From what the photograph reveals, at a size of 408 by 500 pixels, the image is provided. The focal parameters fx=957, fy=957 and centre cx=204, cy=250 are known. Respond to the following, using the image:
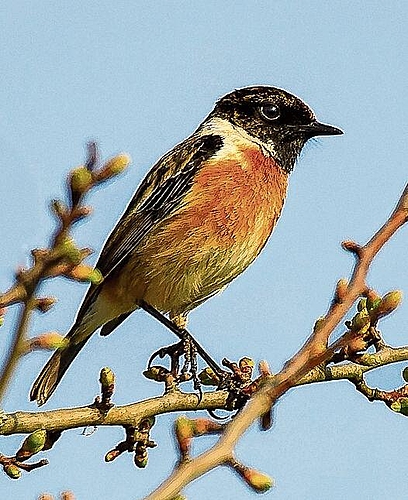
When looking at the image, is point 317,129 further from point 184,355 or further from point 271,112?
point 184,355

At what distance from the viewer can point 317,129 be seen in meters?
6.87

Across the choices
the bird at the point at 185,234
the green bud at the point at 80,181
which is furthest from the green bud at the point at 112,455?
the green bud at the point at 80,181

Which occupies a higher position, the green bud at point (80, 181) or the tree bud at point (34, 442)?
the green bud at point (80, 181)

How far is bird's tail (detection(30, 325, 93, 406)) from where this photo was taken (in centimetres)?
575

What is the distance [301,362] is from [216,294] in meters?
4.48

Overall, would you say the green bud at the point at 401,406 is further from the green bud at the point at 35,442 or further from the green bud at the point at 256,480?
the green bud at the point at 256,480

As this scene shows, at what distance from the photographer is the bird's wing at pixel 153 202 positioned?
246 inches

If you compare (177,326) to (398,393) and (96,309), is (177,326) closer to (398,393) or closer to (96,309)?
(96,309)

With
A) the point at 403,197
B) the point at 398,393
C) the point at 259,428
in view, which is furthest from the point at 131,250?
the point at 403,197

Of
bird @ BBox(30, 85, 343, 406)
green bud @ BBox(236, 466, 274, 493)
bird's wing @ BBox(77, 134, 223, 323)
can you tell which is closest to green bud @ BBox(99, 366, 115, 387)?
green bud @ BBox(236, 466, 274, 493)

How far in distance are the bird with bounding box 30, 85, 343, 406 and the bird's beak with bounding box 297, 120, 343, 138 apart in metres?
0.01

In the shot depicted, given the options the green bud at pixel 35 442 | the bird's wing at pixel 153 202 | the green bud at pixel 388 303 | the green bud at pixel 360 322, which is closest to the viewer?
the green bud at pixel 360 322

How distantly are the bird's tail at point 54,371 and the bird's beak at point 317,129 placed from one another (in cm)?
214

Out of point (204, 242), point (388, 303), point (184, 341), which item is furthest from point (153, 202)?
point (388, 303)
